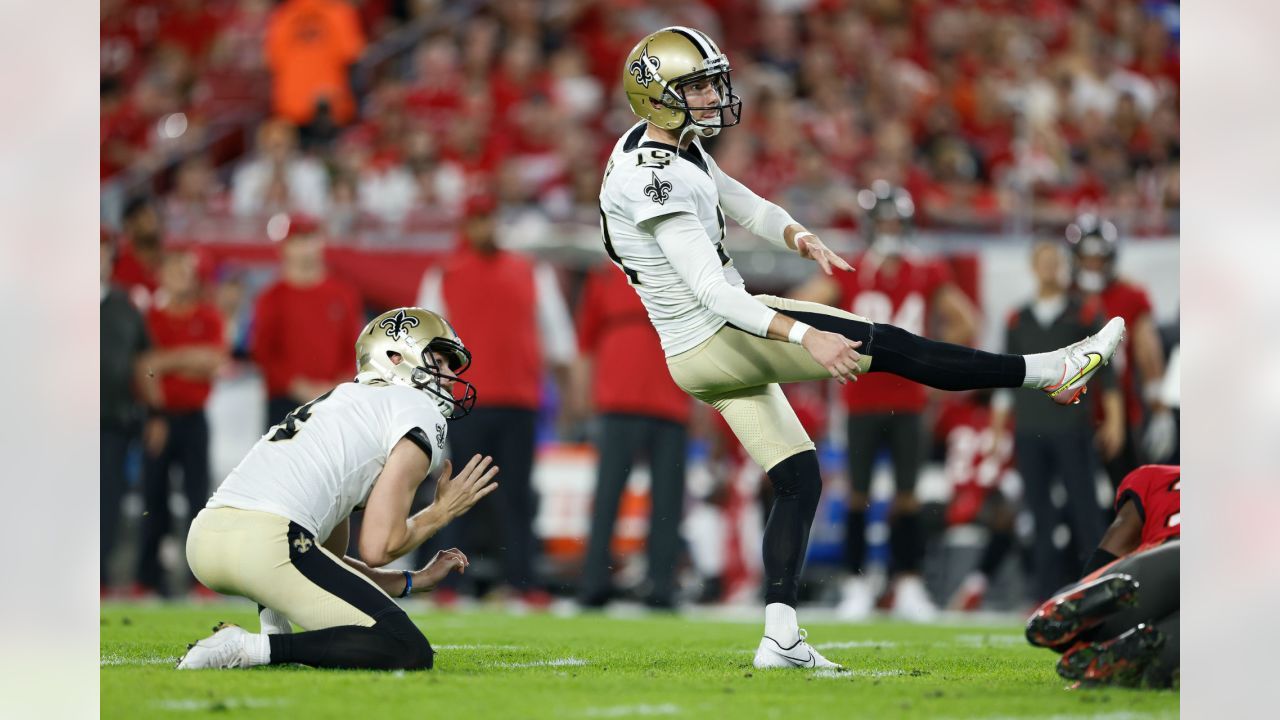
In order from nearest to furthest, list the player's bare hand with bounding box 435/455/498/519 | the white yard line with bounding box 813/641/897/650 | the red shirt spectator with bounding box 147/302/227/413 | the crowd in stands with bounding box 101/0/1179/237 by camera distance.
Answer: the player's bare hand with bounding box 435/455/498/519 < the white yard line with bounding box 813/641/897/650 < the red shirt spectator with bounding box 147/302/227/413 < the crowd in stands with bounding box 101/0/1179/237

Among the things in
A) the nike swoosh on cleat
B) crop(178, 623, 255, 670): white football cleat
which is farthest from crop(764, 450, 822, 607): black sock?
crop(178, 623, 255, 670): white football cleat

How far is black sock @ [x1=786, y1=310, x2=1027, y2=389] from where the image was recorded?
4.79 m

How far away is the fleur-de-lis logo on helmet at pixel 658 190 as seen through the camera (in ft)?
15.9

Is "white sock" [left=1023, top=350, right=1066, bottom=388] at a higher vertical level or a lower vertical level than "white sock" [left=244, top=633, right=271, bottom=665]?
higher

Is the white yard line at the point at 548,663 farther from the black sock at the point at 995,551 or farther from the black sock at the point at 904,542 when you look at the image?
the black sock at the point at 995,551

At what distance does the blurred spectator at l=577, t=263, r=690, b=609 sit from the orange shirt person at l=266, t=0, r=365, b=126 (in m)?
5.28

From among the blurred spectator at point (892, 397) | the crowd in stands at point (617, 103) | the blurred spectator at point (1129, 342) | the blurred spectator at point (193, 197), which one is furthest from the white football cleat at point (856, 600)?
the blurred spectator at point (193, 197)

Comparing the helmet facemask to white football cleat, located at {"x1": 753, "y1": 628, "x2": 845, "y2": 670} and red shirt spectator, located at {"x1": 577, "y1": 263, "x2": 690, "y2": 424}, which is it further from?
red shirt spectator, located at {"x1": 577, "y1": 263, "x2": 690, "y2": 424}

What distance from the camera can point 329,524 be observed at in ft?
15.4
